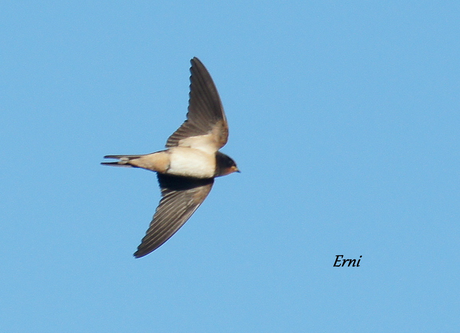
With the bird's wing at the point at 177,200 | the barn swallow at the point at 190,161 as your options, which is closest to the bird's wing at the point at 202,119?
the barn swallow at the point at 190,161

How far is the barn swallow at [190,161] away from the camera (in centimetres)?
577

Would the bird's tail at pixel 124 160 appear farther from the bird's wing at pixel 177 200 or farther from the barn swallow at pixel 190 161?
the bird's wing at pixel 177 200

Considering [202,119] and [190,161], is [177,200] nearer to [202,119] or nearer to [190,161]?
[190,161]

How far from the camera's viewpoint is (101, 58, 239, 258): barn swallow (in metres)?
5.77

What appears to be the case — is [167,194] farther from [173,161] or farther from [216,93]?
[216,93]

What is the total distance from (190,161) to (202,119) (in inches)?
13.1

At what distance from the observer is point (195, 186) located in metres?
6.21

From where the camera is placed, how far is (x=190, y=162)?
19.2 ft

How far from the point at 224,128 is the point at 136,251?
1.17 meters

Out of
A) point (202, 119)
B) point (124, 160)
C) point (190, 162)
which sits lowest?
point (124, 160)

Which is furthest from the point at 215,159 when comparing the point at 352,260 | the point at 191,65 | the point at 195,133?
the point at 352,260

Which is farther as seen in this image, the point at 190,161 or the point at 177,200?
the point at 177,200

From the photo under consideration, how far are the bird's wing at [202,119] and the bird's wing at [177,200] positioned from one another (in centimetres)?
35

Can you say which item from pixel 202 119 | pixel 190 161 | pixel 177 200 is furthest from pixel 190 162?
pixel 177 200
